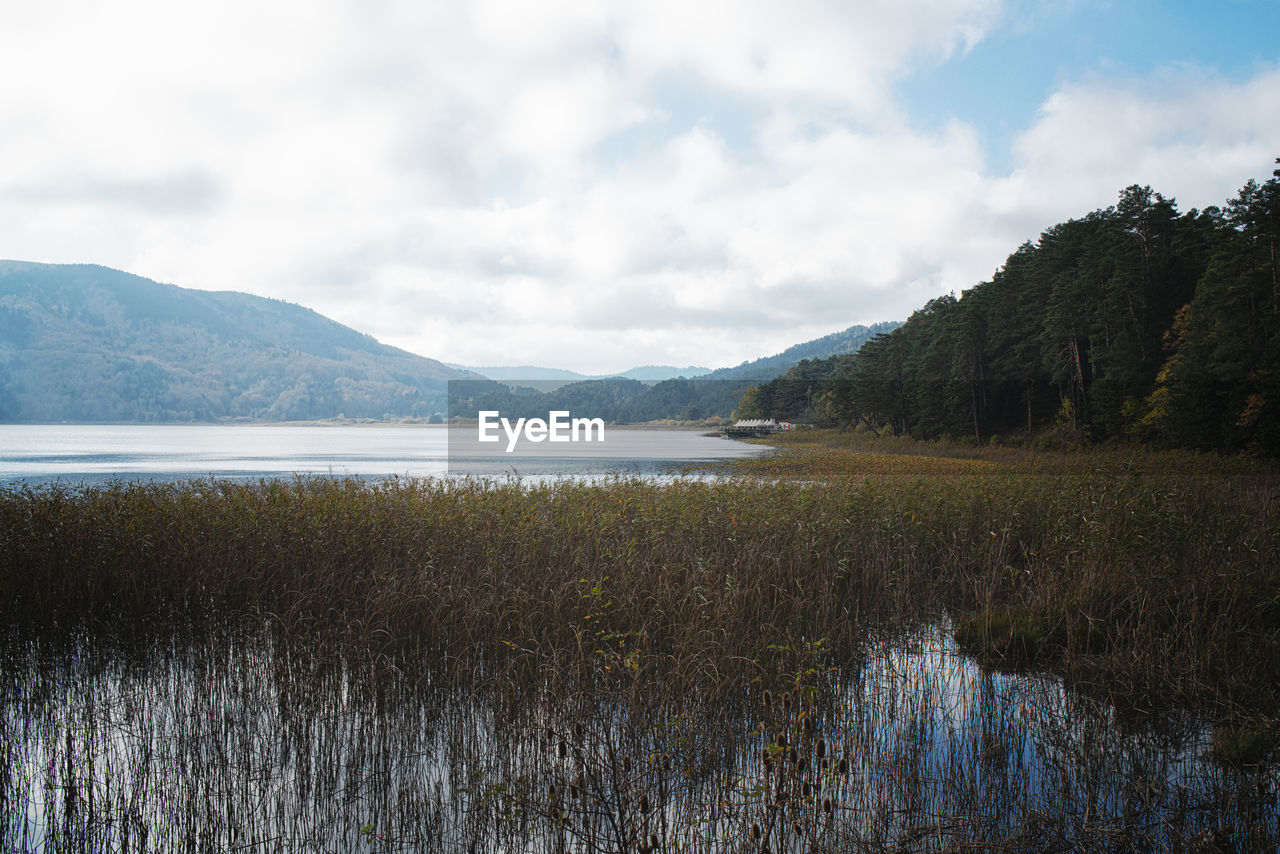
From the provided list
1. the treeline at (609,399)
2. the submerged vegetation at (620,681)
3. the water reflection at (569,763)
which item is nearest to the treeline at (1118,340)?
the submerged vegetation at (620,681)

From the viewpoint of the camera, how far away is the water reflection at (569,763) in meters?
3.63

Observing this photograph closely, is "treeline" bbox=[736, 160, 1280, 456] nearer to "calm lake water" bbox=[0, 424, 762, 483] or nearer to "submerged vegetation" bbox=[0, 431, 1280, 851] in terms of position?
"calm lake water" bbox=[0, 424, 762, 483]

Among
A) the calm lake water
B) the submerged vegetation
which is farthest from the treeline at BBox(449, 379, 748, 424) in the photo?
the submerged vegetation

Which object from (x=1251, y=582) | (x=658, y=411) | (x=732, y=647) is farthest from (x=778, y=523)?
(x=658, y=411)

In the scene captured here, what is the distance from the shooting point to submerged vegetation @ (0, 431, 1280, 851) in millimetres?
3801

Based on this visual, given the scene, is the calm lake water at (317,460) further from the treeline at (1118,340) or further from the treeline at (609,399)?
the treeline at (609,399)

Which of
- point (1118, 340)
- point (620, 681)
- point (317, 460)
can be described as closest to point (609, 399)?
point (317, 460)

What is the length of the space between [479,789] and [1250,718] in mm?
5488

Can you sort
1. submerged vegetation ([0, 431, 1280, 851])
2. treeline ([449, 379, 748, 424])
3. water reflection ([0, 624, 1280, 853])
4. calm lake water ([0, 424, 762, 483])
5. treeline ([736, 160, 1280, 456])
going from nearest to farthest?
water reflection ([0, 624, 1280, 853]) → submerged vegetation ([0, 431, 1280, 851]) → treeline ([736, 160, 1280, 456]) → calm lake water ([0, 424, 762, 483]) → treeline ([449, 379, 748, 424])

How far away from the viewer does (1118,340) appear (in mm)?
37969

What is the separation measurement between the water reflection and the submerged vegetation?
29mm

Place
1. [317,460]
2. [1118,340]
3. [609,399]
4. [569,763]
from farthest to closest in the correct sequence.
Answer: [609,399] < [317,460] < [1118,340] < [569,763]

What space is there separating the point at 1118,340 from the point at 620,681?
44.6 m

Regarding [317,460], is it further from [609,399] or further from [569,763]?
[609,399]
